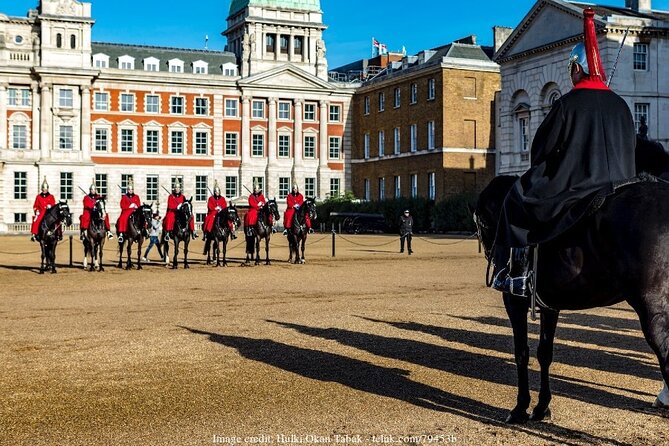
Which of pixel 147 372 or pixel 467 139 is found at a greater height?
pixel 467 139

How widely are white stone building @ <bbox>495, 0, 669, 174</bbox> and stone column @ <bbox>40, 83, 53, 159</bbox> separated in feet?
118

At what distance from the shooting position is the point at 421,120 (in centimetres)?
6875

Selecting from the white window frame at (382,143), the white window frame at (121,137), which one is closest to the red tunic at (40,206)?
the white window frame at (121,137)

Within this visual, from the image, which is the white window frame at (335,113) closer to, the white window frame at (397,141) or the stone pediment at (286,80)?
the stone pediment at (286,80)

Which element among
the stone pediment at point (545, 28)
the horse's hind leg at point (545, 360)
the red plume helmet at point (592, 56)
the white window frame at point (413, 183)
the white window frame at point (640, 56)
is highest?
the stone pediment at point (545, 28)

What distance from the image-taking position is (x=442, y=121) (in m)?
65.4

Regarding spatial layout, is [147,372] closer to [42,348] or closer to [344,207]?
[42,348]

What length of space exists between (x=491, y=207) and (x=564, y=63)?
44840mm

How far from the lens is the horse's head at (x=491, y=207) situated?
311 inches

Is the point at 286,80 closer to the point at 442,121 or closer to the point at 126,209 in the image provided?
the point at 442,121

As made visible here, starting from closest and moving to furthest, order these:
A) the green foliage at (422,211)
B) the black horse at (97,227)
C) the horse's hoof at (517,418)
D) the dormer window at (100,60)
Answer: the horse's hoof at (517,418) → the black horse at (97,227) → the green foliage at (422,211) → the dormer window at (100,60)

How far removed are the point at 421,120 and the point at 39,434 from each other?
63.3 m

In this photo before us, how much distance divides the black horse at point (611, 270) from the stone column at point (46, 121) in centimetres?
6905

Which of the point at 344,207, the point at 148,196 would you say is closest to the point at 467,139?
the point at 344,207
